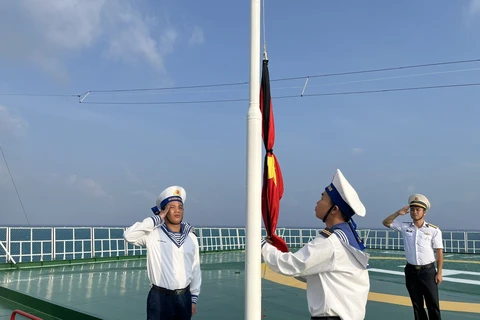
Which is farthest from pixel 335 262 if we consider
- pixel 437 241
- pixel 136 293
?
pixel 136 293

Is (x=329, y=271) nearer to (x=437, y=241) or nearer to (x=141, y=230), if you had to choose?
(x=141, y=230)

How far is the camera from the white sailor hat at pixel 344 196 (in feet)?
8.09

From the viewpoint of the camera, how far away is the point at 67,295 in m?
7.37

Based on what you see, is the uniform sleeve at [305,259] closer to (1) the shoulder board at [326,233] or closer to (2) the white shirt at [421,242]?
(1) the shoulder board at [326,233]

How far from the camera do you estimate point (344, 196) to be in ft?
8.12

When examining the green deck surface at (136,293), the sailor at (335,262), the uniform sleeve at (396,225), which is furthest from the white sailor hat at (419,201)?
the sailor at (335,262)

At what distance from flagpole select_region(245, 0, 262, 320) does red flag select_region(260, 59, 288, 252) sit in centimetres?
21

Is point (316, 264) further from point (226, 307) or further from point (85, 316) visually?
point (226, 307)

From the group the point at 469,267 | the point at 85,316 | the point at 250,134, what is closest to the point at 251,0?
the point at 250,134

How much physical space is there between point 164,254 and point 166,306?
1.45 feet

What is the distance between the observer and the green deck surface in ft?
20.1

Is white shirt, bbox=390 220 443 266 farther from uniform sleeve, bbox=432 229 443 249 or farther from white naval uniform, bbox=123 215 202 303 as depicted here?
white naval uniform, bbox=123 215 202 303

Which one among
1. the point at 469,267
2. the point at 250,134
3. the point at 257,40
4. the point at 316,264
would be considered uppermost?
the point at 257,40

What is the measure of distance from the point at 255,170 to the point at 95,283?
25.4ft
